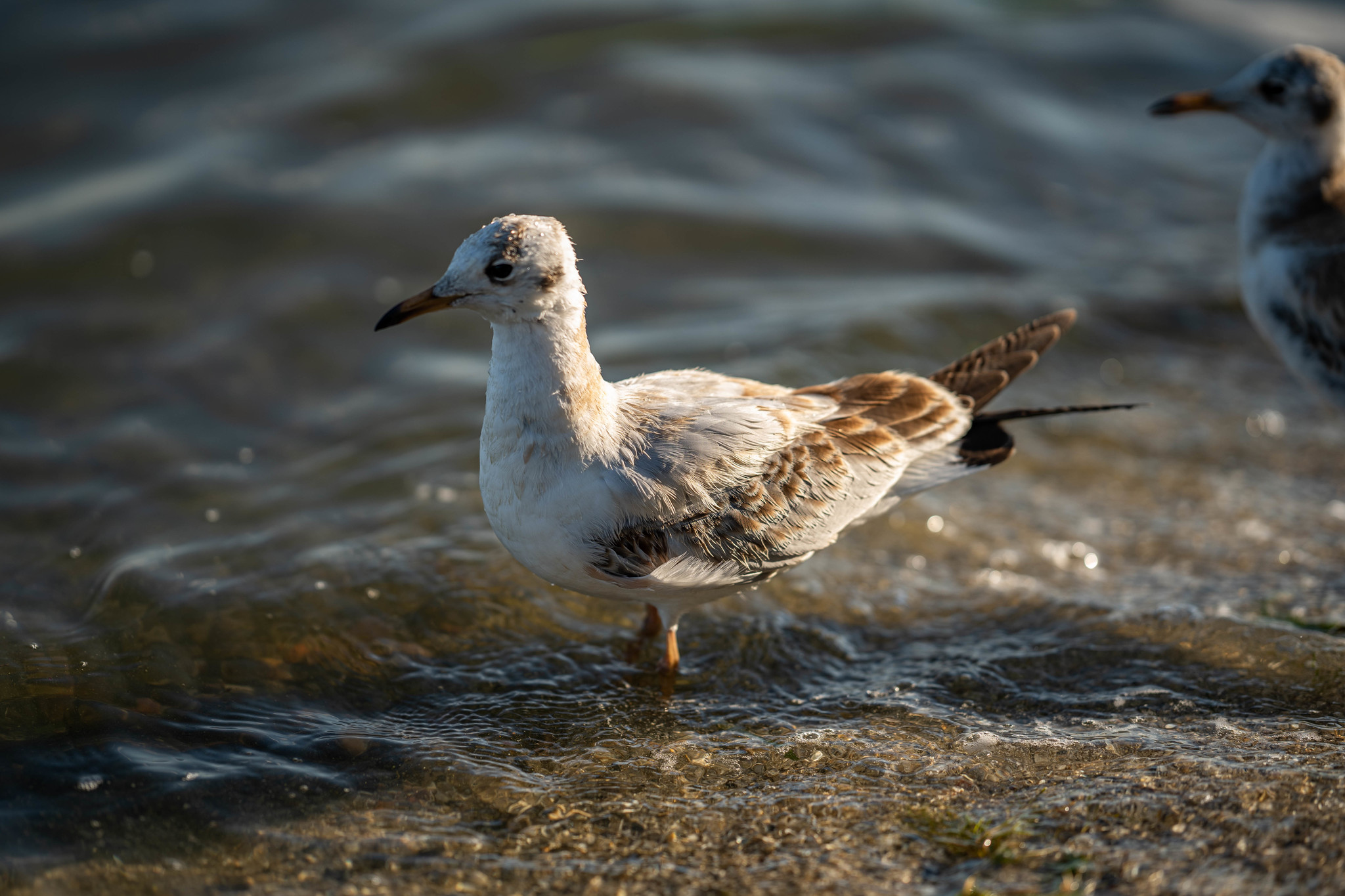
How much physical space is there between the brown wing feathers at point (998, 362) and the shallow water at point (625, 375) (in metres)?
1.11

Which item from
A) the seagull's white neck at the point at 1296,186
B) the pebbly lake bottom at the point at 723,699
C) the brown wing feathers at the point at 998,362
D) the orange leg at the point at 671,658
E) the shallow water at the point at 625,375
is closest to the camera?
the pebbly lake bottom at the point at 723,699

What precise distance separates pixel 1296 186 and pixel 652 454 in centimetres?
469

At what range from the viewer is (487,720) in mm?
4938

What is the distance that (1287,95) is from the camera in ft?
22.6

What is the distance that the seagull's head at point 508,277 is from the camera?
4336 millimetres

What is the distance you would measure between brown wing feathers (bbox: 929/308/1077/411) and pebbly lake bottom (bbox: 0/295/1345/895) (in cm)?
111

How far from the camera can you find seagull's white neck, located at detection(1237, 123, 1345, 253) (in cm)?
683

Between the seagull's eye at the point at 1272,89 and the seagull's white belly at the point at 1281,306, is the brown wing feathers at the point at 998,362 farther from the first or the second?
the seagull's eye at the point at 1272,89

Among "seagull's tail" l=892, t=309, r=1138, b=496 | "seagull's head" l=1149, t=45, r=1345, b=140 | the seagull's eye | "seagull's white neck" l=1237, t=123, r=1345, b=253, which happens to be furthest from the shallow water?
the seagull's eye

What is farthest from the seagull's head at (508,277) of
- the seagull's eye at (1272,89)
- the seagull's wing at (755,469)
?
the seagull's eye at (1272,89)

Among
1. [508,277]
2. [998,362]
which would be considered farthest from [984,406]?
[508,277]

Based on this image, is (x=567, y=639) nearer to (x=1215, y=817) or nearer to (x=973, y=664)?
(x=973, y=664)

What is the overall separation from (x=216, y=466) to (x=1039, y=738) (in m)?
5.14

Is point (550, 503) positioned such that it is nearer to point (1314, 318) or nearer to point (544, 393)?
point (544, 393)
